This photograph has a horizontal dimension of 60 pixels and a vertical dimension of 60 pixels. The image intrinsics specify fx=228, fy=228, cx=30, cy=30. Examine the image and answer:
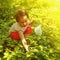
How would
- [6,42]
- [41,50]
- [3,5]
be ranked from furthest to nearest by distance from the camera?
[3,5] → [6,42] → [41,50]

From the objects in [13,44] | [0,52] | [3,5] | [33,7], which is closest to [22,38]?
[13,44]

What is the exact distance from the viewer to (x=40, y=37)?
14.8ft

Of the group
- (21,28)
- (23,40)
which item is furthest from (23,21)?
(23,40)

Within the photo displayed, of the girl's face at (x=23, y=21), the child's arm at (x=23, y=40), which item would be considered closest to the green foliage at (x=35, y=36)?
the child's arm at (x=23, y=40)

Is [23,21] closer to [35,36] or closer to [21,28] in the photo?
[21,28]

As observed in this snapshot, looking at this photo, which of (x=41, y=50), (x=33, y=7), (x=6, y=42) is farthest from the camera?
(x=33, y=7)

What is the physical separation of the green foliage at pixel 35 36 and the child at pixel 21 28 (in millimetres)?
96

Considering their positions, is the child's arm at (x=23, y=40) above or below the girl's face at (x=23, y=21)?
below

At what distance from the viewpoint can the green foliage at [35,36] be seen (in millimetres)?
3938

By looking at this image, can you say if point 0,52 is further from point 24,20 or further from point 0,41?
point 24,20

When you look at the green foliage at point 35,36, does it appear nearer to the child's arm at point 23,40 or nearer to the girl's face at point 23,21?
the child's arm at point 23,40

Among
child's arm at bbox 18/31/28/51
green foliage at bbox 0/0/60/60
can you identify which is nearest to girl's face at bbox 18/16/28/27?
child's arm at bbox 18/31/28/51

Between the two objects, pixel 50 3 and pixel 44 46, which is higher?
pixel 50 3

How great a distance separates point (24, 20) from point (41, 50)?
0.71 meters
